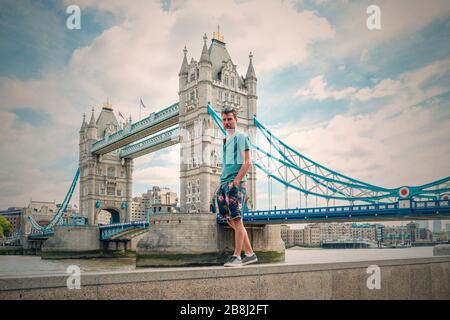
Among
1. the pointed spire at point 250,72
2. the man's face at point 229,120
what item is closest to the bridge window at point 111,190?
the pointed spire at point 250,72

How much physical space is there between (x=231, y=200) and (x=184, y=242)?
982 inches

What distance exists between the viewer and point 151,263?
30.8 m

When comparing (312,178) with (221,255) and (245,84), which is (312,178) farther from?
(245,84)

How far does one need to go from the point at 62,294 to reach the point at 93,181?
5458cm

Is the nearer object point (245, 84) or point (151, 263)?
point (151, 263)

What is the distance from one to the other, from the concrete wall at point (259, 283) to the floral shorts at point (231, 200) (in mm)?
1008

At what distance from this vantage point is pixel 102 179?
57781 mm

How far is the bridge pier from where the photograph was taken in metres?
30.7

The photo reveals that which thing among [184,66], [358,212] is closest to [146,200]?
[184,66]

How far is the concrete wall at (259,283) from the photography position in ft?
14.9

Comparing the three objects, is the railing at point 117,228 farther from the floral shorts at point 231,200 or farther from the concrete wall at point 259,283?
the floral shorts at point 231,200

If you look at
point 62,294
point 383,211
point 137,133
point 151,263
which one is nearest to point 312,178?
point 383,211

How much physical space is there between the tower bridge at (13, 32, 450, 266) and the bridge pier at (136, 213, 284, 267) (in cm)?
7

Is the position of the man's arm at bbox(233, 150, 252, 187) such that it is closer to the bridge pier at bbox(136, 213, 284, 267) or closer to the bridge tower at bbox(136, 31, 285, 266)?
the bridge tower at bbox(136, 31, 285, 266)
